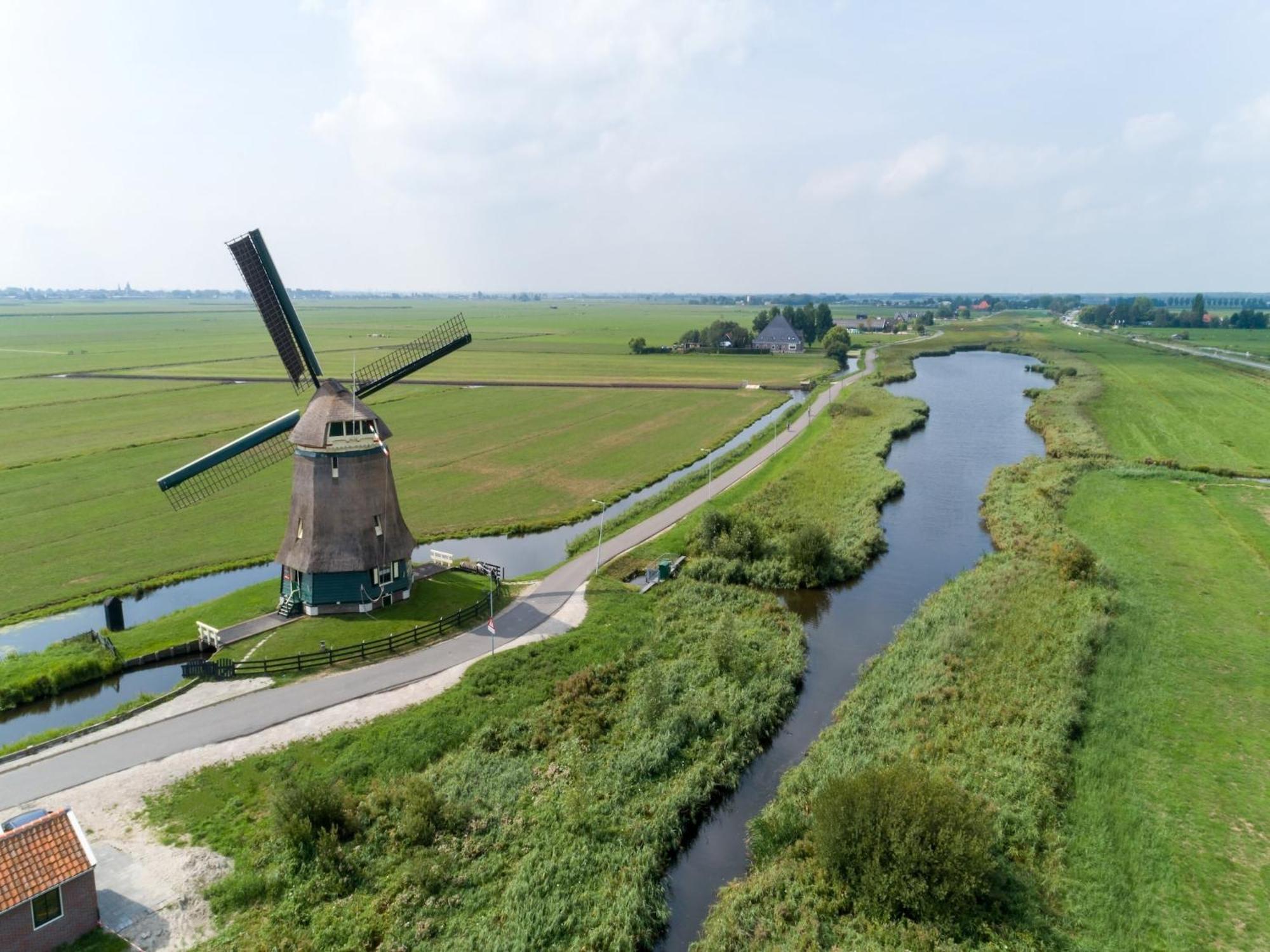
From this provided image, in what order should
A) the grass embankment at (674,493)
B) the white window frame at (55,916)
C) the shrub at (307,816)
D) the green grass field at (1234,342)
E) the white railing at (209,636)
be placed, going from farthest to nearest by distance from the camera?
the green grass field at (1234,342)
the grass embankment at (674,493)
the white railing at (209,636)
the shrub at (307,816)
the white window frame at (55,916)

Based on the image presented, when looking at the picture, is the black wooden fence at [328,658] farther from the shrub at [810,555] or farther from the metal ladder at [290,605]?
the shrub at [810,555]

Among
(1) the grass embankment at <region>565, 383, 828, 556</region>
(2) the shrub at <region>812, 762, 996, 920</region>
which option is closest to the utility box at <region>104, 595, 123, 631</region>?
(1) the grass embankment at <region>565, 383, 828, 556</region>

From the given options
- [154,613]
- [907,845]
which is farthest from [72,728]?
[907,845]

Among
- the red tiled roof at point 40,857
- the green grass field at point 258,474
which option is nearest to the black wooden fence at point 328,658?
the red tiled roof at point 40,857

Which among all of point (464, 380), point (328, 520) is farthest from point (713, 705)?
point (464, 380)

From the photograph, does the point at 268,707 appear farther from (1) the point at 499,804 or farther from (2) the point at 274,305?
(2) the point at 274,305
